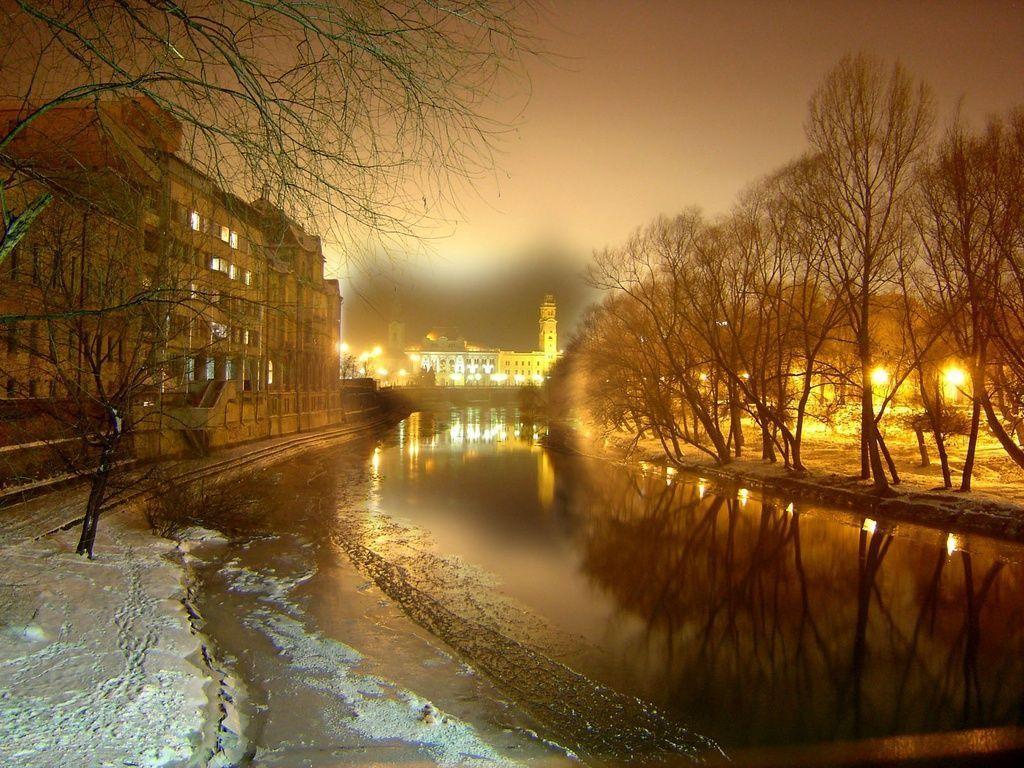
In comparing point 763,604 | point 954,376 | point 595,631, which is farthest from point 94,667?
point 954,376

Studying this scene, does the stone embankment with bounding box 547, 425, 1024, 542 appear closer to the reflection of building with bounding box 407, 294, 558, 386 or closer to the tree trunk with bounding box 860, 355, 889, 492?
the tree trunk with bounding box 860, 355, 889, 492

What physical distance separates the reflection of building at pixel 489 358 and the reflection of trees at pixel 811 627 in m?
146

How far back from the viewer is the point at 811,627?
9.09 meters

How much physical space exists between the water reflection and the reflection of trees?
32mm

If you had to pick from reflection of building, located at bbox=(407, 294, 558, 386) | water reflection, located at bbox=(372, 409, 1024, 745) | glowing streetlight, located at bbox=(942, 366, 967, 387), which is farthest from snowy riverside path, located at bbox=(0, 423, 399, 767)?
reflection of building, located at bbox=(407, 294, 558, 386)

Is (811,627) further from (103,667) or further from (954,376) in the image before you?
(954,376)

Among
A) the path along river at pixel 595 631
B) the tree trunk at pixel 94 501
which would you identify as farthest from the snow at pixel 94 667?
the path along river at pixel 595 631

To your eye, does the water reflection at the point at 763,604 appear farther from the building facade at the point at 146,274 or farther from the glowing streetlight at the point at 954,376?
the glowing streetlight at the point at 954,376

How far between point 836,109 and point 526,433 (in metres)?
35.6

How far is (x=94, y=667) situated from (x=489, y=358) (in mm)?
163592

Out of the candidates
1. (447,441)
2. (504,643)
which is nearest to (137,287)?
(504,643)

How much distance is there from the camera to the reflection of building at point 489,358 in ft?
535

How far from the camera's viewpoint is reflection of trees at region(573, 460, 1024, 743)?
661 cm

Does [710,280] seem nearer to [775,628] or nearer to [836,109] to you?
[836,109]
